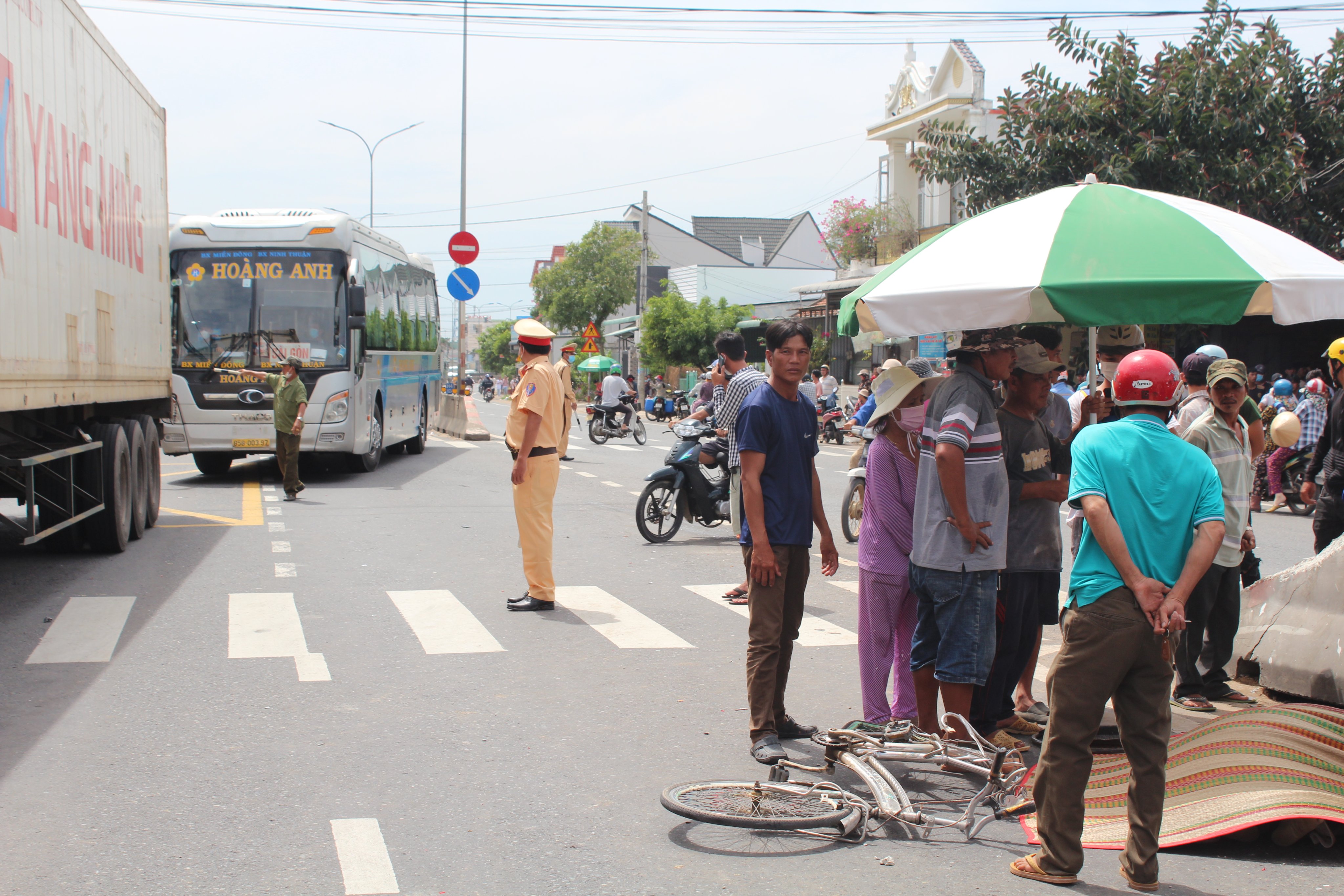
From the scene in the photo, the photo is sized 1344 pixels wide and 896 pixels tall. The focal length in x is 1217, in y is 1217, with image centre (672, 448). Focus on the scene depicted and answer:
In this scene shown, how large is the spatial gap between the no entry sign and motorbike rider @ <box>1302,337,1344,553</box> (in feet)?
66.3

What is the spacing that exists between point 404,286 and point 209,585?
13.3 metres

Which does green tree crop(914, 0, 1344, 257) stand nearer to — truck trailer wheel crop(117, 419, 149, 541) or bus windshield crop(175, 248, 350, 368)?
bus windshield crop(175, 248, 350, 368)

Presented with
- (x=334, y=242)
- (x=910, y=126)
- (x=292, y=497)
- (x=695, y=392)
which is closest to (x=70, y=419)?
(x=292, y=497)

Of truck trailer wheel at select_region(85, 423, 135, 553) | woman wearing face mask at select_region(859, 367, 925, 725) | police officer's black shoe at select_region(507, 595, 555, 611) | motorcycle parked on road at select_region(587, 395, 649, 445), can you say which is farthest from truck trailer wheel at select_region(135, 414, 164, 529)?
motorcycle parked on road at select_region(587, 395, 649, 445)

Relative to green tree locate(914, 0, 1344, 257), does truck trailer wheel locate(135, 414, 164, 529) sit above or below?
below

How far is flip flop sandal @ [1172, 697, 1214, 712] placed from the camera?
605 cm

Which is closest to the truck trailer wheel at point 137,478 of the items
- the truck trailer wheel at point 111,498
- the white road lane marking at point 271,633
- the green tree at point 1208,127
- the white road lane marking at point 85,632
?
the truck trailer wheel at point 111,498

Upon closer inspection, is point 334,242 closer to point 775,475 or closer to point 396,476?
point 396,476

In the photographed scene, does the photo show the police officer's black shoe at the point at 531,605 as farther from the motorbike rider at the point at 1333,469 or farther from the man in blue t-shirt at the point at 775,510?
the motorbike rider at the point at 1333,469

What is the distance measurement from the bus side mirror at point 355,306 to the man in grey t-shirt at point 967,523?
40.2 feet

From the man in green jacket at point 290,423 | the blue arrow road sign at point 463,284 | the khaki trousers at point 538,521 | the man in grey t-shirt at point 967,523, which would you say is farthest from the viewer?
the blue arrow road sign at point 463,284

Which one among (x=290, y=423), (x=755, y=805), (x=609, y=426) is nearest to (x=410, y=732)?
(x=755, y=805)

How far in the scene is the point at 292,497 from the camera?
47.4 feet

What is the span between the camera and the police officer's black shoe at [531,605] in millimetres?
8367
